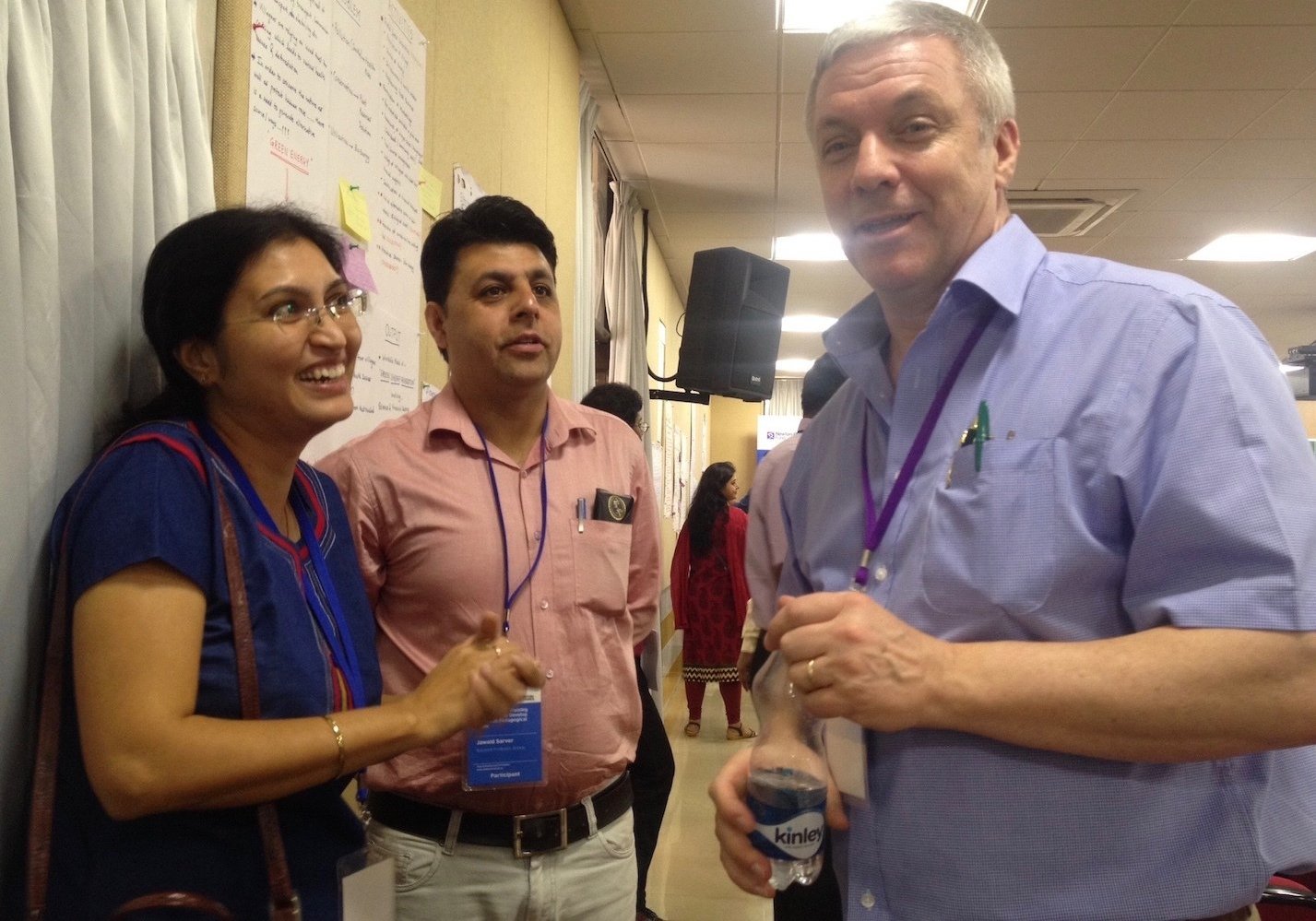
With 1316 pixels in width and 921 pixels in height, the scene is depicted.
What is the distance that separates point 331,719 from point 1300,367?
9.49 meters

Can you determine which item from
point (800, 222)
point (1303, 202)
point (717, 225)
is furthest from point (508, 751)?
point (1303, 202)

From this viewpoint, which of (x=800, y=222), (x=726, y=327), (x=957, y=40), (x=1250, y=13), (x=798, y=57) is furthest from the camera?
(x=800, y=222)

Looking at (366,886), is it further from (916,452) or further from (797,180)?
(797,180)

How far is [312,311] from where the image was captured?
3.91 feet

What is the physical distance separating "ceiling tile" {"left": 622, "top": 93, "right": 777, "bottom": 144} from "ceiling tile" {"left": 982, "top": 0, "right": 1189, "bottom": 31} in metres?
1.14

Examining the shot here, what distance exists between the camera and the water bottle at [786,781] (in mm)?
946

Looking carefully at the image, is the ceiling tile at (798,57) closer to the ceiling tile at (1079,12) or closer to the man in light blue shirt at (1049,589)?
the ceiling tile at (1079,12)

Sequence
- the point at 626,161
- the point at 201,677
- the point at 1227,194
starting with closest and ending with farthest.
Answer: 1. the point at 201,677
2. the point at 626,161
3. the point at 1227,194

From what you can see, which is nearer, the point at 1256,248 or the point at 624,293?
the point at 624,293

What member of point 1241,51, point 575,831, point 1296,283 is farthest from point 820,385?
point 1296,283

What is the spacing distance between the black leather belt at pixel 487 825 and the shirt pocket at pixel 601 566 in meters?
0.35

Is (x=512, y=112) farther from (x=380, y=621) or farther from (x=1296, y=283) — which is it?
(x=1296, y=283)

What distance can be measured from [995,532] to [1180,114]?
463 centimetres

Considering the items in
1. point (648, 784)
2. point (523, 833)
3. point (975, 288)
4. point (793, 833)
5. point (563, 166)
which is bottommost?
point (648, 784)
